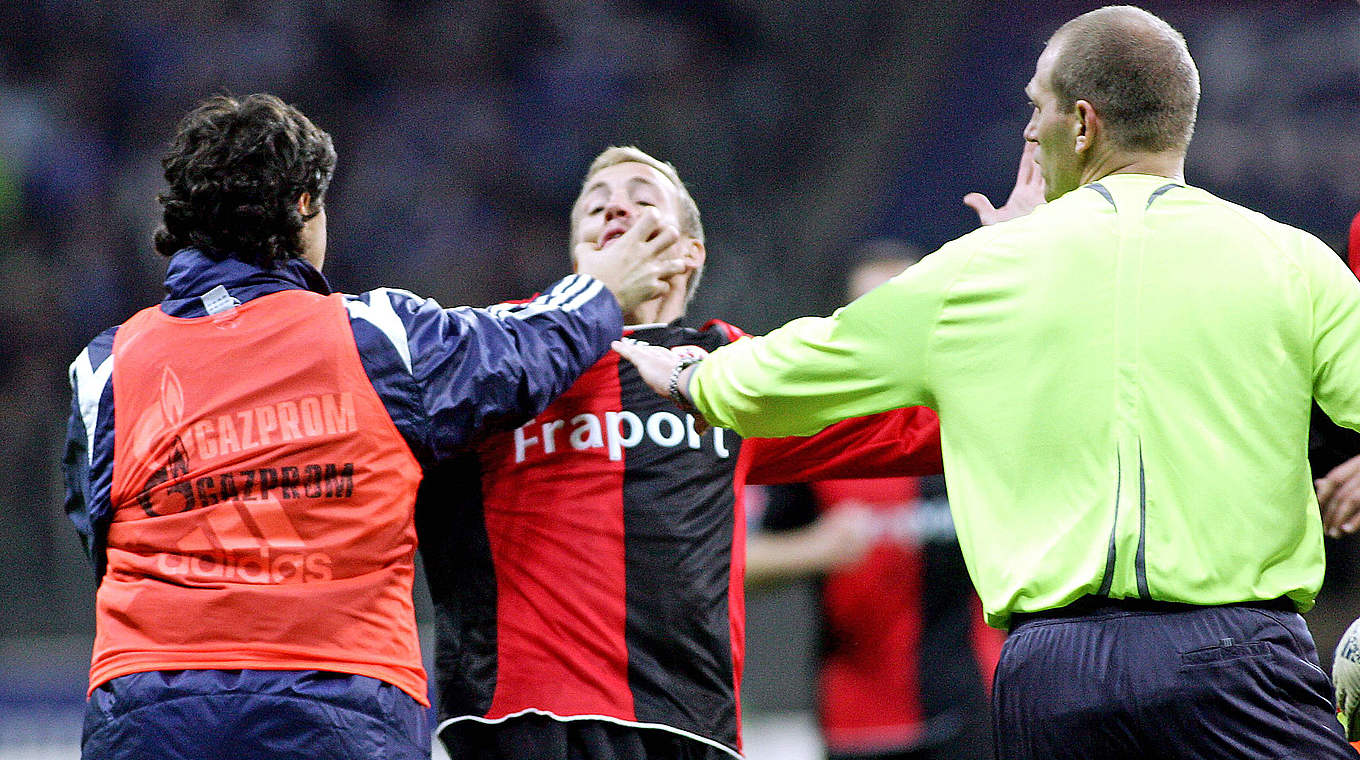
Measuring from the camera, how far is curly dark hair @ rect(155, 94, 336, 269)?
294cm

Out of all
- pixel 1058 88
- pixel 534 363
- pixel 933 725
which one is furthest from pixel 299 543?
pixel 933 725

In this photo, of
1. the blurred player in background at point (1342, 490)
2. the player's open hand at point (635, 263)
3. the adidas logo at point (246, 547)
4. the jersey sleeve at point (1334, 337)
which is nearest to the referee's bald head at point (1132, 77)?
the jersey sleeve at point (1334, 337)

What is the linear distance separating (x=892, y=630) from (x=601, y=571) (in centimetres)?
285

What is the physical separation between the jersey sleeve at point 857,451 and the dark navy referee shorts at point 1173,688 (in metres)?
0.92

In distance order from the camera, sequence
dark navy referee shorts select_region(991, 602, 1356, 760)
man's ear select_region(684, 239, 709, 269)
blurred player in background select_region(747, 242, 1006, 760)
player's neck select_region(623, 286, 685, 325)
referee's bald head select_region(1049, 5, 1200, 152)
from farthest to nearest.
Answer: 1. blurred player in background select_region(747, 242, 1006, 760)
2. man's ear select_region(684, 239, 709, 269)
3. player's neck select_region(623, 286, 685, 325)
4. referee's bald head select_region(1049, 5, 1200, 152)
5. dark navy referee shorts select_region(991, 602, 1356, 760)

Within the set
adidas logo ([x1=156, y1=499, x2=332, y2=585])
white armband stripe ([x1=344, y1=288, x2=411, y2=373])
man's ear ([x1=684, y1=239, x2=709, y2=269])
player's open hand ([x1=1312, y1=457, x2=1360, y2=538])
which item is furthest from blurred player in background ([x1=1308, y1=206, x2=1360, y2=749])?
adidas logo ([x1=156, y1=499, x2=332, y2=585])

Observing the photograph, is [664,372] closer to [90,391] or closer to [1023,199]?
[1023,199]

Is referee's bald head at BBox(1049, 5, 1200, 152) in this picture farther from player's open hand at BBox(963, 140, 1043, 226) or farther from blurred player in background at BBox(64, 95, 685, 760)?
blurred player in background at BBox(64, 95, 685, 760)

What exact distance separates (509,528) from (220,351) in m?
0.77

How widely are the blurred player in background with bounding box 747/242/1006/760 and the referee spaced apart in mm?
3156

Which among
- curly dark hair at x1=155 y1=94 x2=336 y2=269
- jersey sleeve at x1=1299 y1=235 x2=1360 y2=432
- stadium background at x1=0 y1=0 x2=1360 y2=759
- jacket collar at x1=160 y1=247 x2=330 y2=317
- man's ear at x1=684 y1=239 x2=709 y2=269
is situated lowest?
jersey sleeve at x1=1299 y1=235 x2=1360 y2=432

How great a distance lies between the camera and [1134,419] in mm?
2426

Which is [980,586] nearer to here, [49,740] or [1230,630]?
[1230,630]

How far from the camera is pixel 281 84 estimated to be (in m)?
10.9
